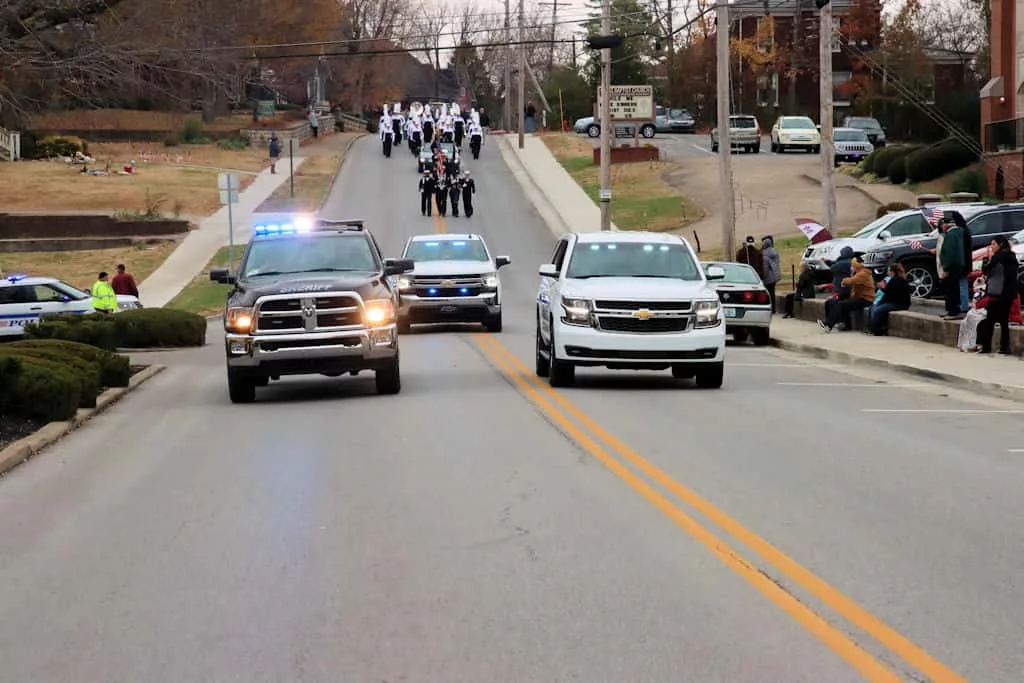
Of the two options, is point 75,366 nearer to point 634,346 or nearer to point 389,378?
point 389,378

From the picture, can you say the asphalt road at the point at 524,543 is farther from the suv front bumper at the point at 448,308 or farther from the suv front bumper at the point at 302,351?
the suv front bumper at the point at 448,308

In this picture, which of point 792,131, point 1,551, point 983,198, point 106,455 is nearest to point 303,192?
point 792,131

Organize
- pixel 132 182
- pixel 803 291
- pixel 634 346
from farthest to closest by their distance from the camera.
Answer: pixel 132 182 → pixel 803 291 → pixel 634 346

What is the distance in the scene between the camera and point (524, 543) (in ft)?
31.3

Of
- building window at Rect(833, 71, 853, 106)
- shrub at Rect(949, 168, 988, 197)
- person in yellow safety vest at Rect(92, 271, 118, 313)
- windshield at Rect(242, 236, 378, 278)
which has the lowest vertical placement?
person in yellow safety vest at Rect(92, 271, 118, 313)

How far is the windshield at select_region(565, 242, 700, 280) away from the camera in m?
20.0

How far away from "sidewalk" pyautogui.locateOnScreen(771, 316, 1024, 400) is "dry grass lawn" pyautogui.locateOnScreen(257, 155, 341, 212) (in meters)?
35.9

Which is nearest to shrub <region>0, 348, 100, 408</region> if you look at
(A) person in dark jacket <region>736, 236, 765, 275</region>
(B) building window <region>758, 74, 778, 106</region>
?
(A) person in dark jacket <region>736, 236, 765, 275</region>

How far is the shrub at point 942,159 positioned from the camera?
180 ft

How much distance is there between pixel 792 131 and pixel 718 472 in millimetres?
68019

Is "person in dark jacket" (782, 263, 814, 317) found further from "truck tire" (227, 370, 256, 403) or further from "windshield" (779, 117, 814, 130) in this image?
"windshield" (779, 117, 814, 130)

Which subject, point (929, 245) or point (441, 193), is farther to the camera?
point (441, 193)

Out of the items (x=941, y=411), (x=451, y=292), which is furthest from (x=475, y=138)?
(x=941, y=411)

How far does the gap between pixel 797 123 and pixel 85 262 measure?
128ft
